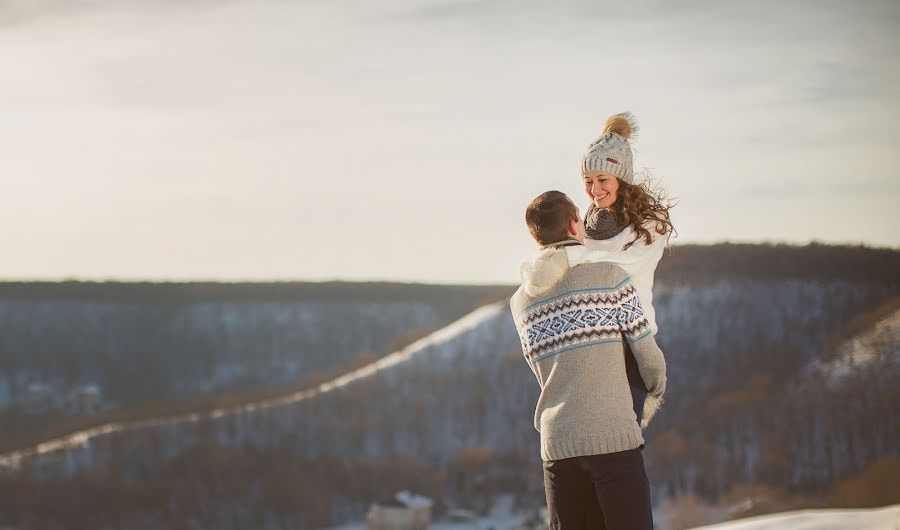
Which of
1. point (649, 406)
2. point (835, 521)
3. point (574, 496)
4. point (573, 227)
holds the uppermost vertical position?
point (573, 227)

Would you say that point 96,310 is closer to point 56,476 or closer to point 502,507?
point 56,476

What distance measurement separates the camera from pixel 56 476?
118 feet

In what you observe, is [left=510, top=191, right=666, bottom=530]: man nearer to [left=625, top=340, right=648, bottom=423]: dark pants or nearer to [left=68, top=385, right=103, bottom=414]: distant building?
[left=625, top=340, right=648, bottom=423]: dark pants

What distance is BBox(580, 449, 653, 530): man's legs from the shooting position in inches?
183

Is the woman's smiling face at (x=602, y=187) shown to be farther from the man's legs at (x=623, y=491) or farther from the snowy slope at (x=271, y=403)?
the snowy slope at (x=271, y=403)

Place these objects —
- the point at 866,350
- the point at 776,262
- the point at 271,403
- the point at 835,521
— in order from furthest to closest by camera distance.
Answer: the point at 271,403, the point at 776,262, the point at 866,350, the point at 835,521

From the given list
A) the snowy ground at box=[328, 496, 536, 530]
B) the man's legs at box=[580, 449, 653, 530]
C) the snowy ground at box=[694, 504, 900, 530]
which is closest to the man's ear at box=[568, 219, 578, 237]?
the man's legs at box=[580, 449, 653, 530]

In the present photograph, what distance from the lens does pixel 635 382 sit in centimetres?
487

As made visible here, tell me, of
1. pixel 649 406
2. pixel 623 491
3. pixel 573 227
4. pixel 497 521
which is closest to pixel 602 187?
pixel 573 227

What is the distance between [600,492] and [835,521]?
4584 mm

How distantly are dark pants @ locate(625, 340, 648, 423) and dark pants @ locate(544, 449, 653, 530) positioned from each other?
0.68ft

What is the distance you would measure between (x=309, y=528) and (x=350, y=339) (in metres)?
44.4

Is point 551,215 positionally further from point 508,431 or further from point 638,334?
point 508,431

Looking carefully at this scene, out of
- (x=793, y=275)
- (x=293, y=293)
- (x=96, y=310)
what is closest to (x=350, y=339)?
(x=293, y=293)
